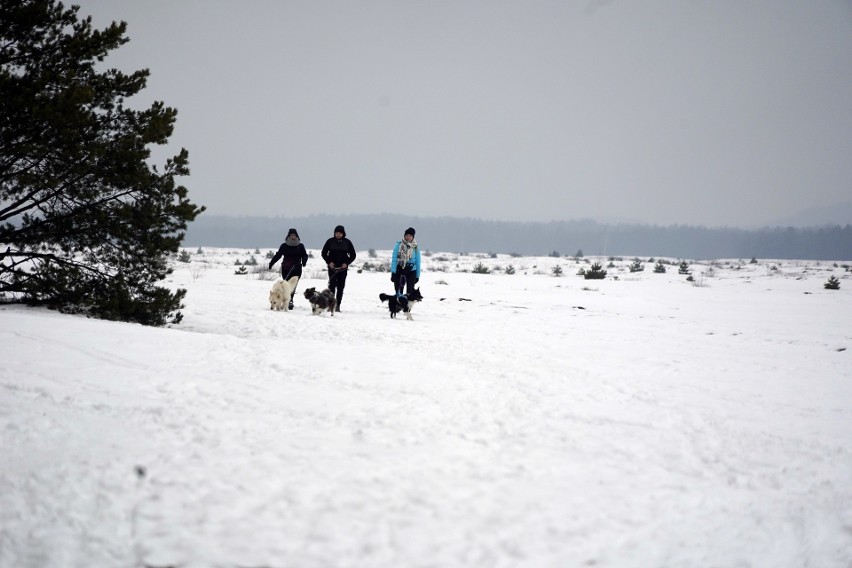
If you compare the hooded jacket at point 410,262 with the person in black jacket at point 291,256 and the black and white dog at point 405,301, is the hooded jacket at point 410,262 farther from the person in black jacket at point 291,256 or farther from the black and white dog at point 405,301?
the person in black jacket at point 291,256

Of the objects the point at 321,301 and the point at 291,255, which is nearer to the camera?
the point at 321,301

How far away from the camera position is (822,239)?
419ft

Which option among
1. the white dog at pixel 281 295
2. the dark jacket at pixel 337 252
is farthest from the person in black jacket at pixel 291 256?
the dark jacket at pixel 337 252

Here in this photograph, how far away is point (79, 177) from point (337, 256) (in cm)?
539

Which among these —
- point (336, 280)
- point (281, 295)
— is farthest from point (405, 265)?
point (281, 295)

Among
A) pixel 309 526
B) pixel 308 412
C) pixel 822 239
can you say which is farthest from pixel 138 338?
pixel 822 239

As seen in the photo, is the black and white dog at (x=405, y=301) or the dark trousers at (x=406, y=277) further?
the dark trousers at (x=406, y=277)

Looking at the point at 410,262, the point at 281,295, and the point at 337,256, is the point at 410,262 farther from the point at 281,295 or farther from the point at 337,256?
the point at 281,295

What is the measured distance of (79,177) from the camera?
Result: 7305mm

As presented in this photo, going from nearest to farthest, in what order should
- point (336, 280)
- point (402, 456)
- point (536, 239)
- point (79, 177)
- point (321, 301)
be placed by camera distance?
point (402, 456) < point (79, 177) < point (321, 301) < point (336, 280) < point (536, 239)

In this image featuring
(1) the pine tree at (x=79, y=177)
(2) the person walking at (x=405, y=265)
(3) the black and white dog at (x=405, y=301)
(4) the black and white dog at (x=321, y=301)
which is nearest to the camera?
(1) the pine tree at (x=79, y=177)

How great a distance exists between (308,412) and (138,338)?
119 inches

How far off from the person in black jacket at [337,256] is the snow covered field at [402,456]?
5243 mm

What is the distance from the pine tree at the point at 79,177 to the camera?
6.74 metres
